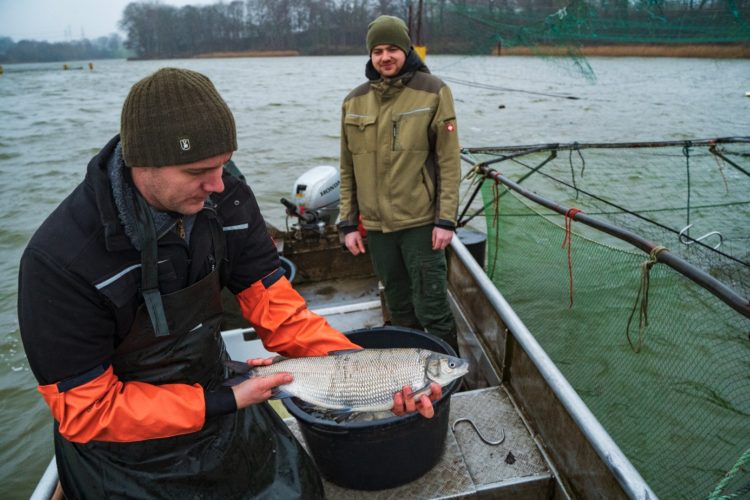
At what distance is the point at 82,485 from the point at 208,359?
0.61 metres

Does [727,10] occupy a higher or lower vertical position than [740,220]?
higher

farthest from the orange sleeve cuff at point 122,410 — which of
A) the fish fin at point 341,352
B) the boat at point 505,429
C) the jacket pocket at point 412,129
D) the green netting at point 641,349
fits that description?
the green netting at point 641,349

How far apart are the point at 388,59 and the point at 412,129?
1.57ft

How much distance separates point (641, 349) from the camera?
16.1 feet

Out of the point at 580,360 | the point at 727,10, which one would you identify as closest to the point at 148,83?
the point at 580,360

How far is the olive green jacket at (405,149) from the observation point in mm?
3428

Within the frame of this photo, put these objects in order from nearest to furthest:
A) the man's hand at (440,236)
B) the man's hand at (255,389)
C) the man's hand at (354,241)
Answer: the man's hand at (255,389), the man's hand at (440,236), the man's hand at (354,241)

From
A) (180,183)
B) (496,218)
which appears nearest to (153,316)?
(180,183)

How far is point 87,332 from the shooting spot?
5.44 feet

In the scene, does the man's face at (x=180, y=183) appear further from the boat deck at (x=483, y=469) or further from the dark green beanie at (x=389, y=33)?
the dark green beanie at (x=389, y=33)

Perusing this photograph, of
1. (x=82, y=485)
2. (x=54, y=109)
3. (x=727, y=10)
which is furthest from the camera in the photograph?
(x=54, y=109)

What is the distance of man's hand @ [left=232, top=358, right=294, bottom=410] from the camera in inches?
76.9

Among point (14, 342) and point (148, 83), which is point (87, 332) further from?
point (14, 342)

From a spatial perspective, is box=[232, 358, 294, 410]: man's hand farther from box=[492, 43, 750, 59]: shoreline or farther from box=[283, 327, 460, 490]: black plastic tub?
box=[492, 43, 750, 59]: shoreline
